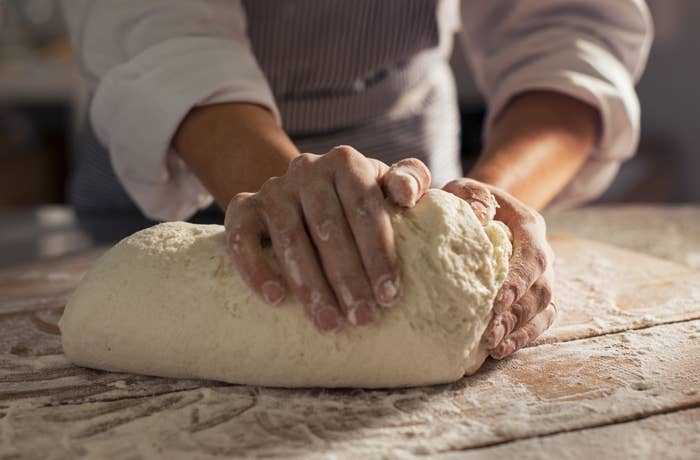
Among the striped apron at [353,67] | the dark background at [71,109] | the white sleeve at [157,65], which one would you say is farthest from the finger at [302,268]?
the dark background at [71,109]

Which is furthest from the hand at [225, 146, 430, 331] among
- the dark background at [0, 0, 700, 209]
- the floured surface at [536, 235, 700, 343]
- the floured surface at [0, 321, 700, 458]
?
the dark background at [0, 0, 700, 209]

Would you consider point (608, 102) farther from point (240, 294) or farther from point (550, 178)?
point (240, 294)

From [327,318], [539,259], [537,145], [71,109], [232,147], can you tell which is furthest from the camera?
[71,109]

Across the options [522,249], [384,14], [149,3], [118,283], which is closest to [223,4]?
[149,3]

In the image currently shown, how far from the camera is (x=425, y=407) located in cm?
77

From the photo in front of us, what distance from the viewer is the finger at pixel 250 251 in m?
0.81

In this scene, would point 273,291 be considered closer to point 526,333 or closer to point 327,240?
point 327,240

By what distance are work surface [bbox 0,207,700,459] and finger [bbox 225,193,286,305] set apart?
0.12m

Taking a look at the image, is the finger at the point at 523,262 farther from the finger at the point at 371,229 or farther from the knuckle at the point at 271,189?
the knuckle at the point at 271,189

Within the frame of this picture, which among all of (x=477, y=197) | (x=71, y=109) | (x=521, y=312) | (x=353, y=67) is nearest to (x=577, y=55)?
(x=353, y=67)

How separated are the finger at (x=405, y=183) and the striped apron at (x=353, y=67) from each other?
0.67m

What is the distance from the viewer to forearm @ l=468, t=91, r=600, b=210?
119 centimetres

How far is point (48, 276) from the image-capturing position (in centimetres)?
133

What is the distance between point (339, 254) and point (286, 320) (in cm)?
11
